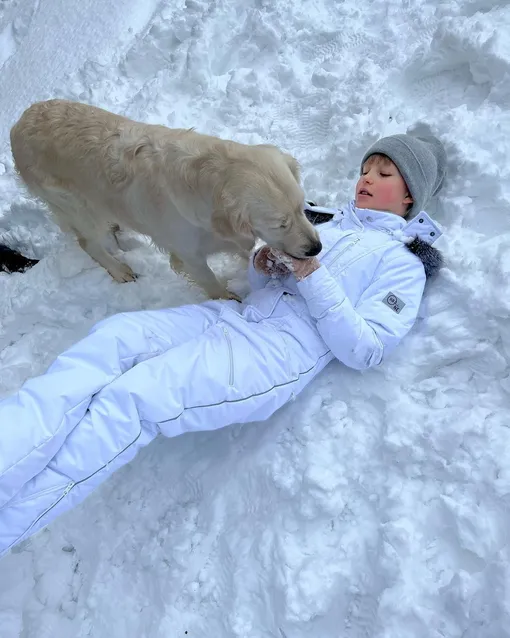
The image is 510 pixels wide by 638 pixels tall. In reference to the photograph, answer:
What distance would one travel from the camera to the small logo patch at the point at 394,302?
218cm

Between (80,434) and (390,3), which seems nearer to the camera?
(80,434)

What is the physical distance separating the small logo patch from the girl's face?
0.61 m

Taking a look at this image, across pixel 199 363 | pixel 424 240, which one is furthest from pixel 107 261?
pixel 424 240

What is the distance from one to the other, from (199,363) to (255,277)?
2.40ft

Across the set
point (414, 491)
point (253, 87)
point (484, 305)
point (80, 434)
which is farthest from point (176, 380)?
point (253, 87)

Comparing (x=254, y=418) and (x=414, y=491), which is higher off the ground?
(x=254, y=418)

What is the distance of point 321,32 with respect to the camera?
359 cm

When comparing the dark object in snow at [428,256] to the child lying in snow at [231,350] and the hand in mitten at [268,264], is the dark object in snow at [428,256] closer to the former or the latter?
the child lying in snow at [231,350]

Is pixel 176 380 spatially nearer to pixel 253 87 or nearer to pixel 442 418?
pixel 442 418

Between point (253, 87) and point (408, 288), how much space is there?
2.12 metres

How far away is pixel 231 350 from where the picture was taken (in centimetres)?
201

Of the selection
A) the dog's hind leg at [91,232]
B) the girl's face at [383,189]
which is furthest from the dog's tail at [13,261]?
the girl's face at [383,189]

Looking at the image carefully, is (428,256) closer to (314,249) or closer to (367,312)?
(367,312)

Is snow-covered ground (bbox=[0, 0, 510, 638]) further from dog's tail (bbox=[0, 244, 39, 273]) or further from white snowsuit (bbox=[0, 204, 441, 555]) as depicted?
white snowsuit (bbox=[0, 204, 441, 555])
